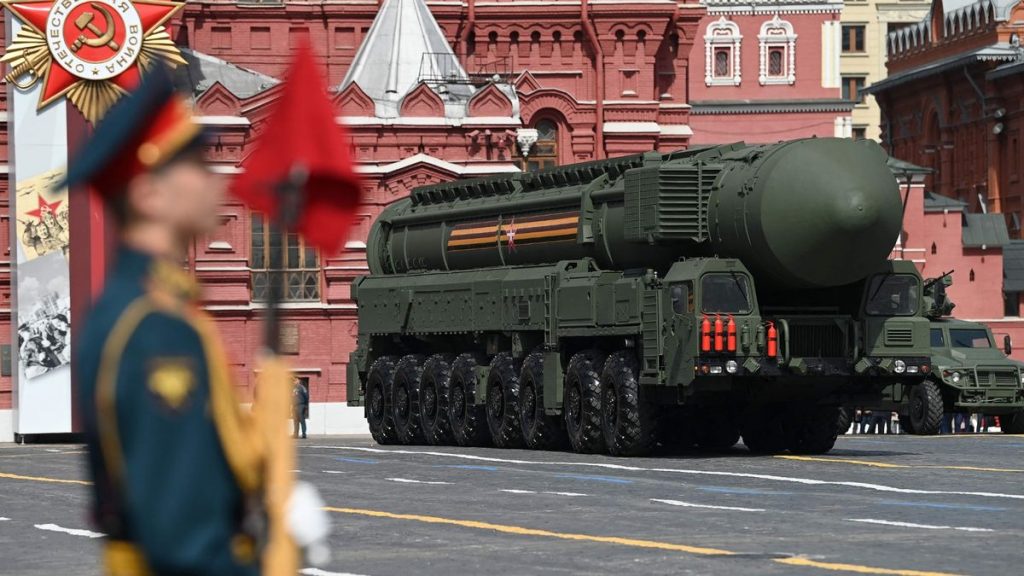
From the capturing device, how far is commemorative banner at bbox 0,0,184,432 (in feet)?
157

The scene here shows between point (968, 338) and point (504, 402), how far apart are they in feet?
51.9

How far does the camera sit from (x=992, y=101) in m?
90.3

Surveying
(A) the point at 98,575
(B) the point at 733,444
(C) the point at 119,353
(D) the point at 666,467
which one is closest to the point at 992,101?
(B) the point at 733,444

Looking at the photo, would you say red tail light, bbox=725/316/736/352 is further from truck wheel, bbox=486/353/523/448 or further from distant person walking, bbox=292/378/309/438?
distant person walking, bbox=292/378/309/438

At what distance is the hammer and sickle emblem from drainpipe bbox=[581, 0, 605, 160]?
57.8 ft

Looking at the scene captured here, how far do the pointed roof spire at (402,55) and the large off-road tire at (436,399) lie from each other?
67.1 feet

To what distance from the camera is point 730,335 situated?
30531mm

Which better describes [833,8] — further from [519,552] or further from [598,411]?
[519,552]

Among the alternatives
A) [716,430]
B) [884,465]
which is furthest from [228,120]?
[884,465]

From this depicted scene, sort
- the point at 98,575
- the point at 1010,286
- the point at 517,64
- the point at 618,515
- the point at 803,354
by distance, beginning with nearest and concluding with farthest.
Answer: the point at 98,575 < the point at 618,515 < the point at 803,354 < the point at 517,64 < the point at 1010,286

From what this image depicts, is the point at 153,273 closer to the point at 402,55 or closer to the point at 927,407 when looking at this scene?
the point at 927,407

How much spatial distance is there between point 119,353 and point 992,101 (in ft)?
286


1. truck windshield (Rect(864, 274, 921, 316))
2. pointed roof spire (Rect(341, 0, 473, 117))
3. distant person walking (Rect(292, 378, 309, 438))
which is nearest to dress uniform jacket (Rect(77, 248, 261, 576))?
truck windshield (Rect(864, 274, 921, 316))

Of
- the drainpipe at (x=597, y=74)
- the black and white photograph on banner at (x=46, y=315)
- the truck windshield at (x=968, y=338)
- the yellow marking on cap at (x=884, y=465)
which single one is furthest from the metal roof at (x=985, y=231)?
the yellow marking on cap at (x=884, y=465)
